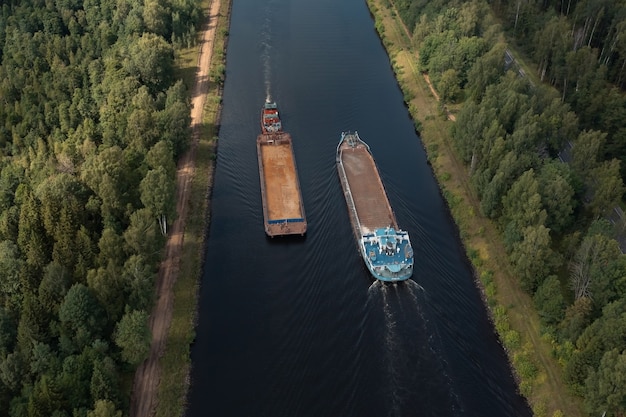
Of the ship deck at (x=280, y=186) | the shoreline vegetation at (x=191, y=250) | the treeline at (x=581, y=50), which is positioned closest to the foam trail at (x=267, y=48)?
the shoreline vegetation at (x=191, y=250)

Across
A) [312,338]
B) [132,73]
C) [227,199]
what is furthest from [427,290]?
[132,73]

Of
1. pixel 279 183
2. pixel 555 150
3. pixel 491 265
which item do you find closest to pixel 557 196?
pixel 491 265

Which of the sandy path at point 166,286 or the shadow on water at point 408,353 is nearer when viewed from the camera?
the sandy path at point 166,286

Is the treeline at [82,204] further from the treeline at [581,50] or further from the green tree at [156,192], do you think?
the treeline at [581,50]

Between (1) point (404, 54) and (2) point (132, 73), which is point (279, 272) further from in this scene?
(1) point (404, 54)

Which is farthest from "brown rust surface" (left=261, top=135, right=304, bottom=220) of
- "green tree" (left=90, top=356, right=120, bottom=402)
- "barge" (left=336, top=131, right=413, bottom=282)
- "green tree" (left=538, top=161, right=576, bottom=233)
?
"green tree" (left=90, top=356, right=120, bottom=402)

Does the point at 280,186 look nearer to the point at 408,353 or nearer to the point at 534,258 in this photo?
the point at 408,353

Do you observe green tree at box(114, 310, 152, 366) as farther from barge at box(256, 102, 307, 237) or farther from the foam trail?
the foam trail
